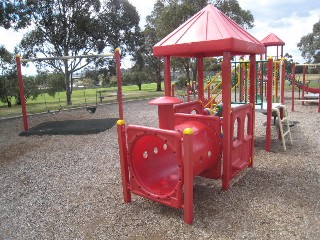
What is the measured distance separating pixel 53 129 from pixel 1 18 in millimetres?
6781

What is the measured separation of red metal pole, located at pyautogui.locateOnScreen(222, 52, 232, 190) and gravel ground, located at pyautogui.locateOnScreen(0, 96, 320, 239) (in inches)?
9.8

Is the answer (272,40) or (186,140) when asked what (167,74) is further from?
(272,40)

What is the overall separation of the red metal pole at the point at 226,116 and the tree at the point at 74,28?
14.3 meters

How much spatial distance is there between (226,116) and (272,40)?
1185 cm

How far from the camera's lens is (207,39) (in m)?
3.29

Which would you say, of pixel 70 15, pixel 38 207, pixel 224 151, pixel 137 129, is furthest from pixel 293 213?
pixel 70 15

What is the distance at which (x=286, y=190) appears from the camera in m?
3.65

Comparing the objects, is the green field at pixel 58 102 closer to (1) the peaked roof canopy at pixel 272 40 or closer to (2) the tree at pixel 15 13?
(2) the tree at pixel 15 13

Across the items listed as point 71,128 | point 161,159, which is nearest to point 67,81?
point 71,128

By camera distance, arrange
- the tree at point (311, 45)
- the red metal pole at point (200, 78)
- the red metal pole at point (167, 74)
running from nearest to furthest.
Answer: the red metal pole at point (167, 74), the red metal pole at point (200, 78), the tree at point (311, 45)

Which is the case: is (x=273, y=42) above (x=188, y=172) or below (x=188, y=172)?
above

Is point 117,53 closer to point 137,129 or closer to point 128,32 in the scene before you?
point 137,129

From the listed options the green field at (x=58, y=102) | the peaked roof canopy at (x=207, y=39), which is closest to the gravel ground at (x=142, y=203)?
the peaked roof canopy at (x=207, y=39)

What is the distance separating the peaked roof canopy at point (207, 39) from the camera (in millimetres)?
3238
